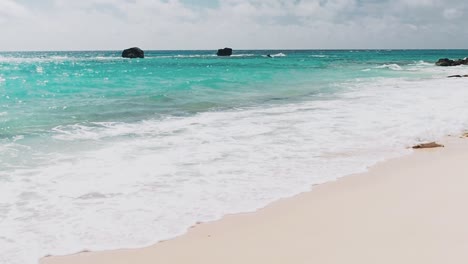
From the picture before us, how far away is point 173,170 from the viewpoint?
8102 millimetres

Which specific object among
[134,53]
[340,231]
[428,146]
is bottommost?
[340,231]

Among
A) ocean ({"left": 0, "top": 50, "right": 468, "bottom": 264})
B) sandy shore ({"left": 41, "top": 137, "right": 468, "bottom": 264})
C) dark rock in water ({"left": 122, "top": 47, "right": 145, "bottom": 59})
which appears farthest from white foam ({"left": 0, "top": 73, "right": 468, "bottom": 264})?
dark rock in water ({"left": 122, "top": 47, "right": 145, "bottom": 59})

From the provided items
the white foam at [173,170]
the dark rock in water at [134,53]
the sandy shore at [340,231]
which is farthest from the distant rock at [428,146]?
the dark rock in water at [134,53]

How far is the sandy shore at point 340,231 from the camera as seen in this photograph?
449cm

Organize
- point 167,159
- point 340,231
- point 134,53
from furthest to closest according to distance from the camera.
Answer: point 134,53 < point 167,159 < point 340,231

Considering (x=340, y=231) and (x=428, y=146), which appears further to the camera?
(x=428, y=146)

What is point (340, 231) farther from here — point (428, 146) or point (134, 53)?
point (134, 53)

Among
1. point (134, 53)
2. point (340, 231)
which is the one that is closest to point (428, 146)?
point (340, 231)

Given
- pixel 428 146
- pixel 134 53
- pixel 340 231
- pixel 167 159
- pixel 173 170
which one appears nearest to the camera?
pixel 340 231

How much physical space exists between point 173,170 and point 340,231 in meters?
3.85

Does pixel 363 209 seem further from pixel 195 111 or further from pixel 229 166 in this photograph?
pixel 195 111

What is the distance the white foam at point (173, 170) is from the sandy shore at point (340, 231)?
343mm

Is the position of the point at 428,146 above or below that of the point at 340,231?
above

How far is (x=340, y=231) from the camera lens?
507cm
